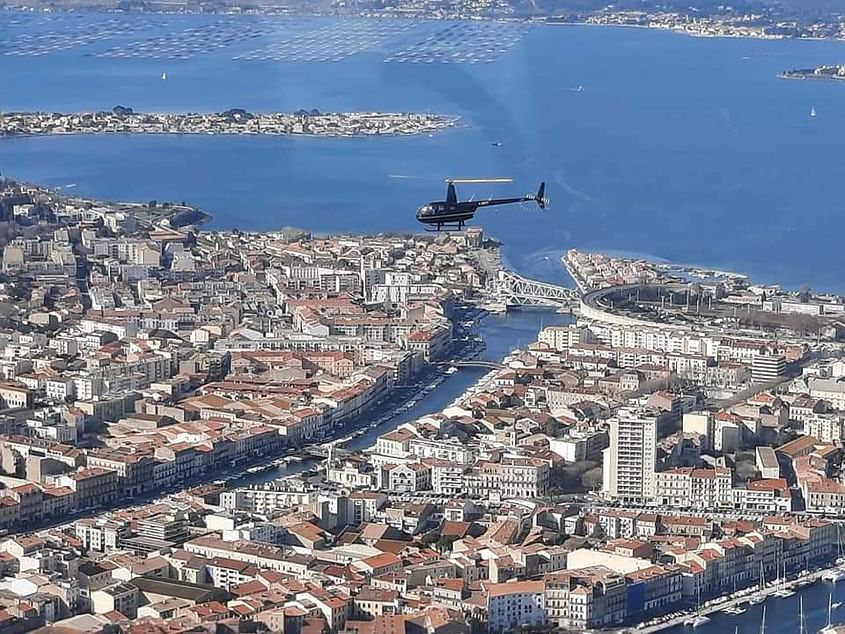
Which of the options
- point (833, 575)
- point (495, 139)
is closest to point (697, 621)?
point (833, 575)

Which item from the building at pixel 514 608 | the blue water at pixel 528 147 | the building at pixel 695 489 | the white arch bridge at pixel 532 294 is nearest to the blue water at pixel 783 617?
the building at pixel 514 608

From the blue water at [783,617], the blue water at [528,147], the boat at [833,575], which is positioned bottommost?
the blue water at [783,617]

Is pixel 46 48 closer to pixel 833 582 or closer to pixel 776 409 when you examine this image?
pixel 776 409

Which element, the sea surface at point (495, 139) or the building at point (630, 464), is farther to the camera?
the sea surface at point (495, 139)

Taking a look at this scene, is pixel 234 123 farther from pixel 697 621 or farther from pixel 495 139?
pixel 697 621

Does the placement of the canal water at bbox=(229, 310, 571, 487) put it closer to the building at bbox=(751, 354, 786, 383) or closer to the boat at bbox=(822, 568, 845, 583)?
the building at bbox=(751, 354, 786, 383)

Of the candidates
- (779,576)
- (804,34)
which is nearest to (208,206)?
(779,576)

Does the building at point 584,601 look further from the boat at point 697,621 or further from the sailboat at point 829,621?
the sailboat at point 829,621
